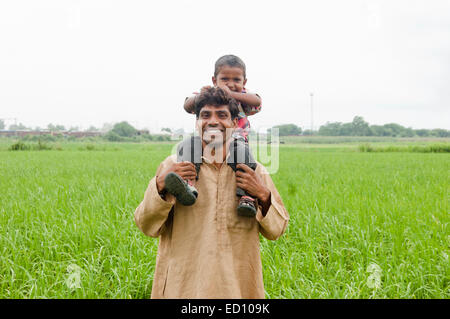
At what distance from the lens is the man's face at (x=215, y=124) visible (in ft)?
3.68

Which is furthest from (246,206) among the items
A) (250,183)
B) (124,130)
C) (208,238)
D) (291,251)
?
(124,130)

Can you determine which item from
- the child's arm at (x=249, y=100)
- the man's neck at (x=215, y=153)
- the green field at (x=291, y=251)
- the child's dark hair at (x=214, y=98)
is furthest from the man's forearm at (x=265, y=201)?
the green field at (x=291, y=251)

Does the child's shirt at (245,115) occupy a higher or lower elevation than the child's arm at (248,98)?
lower

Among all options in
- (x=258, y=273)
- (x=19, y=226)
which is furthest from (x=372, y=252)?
(x=19, y=226)

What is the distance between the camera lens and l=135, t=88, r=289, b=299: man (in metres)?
1.06

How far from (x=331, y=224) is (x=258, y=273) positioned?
206cm

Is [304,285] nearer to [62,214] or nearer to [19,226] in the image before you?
[62,214]

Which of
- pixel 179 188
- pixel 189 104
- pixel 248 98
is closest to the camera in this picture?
pixel 179 188

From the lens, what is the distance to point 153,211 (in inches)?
41.5

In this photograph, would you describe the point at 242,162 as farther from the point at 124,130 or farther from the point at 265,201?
the point at 124,130

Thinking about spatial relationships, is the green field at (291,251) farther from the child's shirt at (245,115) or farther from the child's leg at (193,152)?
the child's leg at (193,152)

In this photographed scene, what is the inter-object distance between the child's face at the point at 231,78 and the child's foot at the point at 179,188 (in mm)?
841

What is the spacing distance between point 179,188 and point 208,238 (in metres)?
0.23

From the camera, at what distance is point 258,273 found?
115 centimetres
